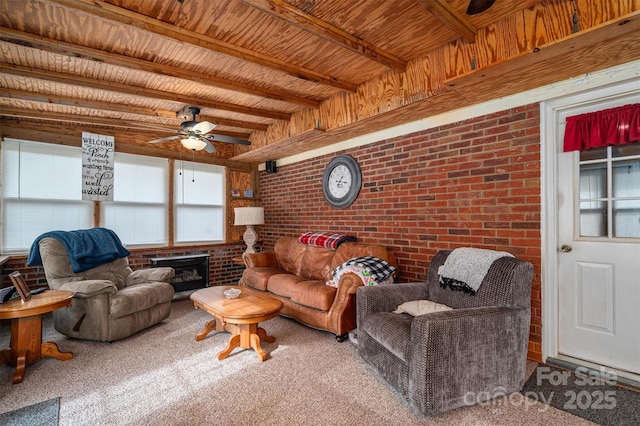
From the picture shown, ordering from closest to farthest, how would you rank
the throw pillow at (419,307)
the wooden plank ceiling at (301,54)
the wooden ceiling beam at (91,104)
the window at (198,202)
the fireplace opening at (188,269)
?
the wooden plank ceiling at (301,54)
the throw pillow at (419,307)
the wooden ceiling beam at (91,104)
the fireplace opening at (188,269)
the window at (198,202)

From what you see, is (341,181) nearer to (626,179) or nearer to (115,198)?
(626,179)

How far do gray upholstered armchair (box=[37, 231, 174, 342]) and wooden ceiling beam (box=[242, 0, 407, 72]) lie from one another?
292 cm

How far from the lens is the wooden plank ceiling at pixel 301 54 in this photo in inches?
76.0

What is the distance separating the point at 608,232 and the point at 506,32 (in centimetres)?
171

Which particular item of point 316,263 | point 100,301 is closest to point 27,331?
point 100,301

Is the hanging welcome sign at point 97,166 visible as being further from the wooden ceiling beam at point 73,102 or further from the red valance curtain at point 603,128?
the red valance curtain at point 603,128

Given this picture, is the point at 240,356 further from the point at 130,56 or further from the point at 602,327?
the point at 602,327

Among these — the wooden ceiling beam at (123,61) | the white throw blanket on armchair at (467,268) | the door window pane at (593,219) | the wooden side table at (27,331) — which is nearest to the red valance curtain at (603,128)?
the door window pane at (593,219)

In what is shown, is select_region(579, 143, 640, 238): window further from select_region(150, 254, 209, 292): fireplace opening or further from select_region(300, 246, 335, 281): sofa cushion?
select_region(150, 254, 209, 292): fireplace opening

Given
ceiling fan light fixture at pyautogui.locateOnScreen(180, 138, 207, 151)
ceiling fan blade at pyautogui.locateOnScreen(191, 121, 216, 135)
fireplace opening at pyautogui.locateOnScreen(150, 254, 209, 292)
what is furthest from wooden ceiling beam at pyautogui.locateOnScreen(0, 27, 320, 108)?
fireplace opening at pyautogui.locateOnScreen(150, 254, 209, 292)

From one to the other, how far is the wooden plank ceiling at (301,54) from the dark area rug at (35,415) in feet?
8.14

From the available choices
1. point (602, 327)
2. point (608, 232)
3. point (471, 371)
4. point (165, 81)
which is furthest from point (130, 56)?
point (602, 327)

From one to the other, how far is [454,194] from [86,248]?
4049 millimetres

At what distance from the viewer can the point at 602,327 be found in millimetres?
2340
